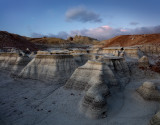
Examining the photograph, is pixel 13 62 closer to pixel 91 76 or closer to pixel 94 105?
pixel 91 76

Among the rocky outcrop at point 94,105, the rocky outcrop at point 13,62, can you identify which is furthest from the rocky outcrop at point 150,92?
the rocky outcrop at point 13,62

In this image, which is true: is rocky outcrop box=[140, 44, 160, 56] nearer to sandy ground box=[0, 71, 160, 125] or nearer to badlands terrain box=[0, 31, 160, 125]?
badlands terrain box=[0, 31, 160, 125]

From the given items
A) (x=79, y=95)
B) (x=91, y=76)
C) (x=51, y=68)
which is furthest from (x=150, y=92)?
(x=51, y=68)

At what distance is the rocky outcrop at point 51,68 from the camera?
715 inches

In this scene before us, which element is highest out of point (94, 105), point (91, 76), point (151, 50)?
point (151, 50)

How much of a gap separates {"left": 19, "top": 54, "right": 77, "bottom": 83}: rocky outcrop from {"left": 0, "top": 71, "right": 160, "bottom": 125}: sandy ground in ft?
8.53

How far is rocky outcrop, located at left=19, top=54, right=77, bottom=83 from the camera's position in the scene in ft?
59.6

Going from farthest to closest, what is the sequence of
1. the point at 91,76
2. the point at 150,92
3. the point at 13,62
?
the point at 13,62, the point at 91,76, the point at 150,92

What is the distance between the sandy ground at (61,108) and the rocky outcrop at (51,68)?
8.53ft

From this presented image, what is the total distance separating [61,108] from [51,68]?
8.54m

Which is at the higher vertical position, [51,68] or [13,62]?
[13,62]

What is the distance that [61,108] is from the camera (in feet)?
37.0

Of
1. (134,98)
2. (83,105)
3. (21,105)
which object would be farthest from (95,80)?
(21,105)

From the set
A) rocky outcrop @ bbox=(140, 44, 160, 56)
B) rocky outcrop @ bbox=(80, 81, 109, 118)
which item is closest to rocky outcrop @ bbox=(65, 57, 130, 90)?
rocky outcrop @ bbox=(80, 81, 109, 118)
